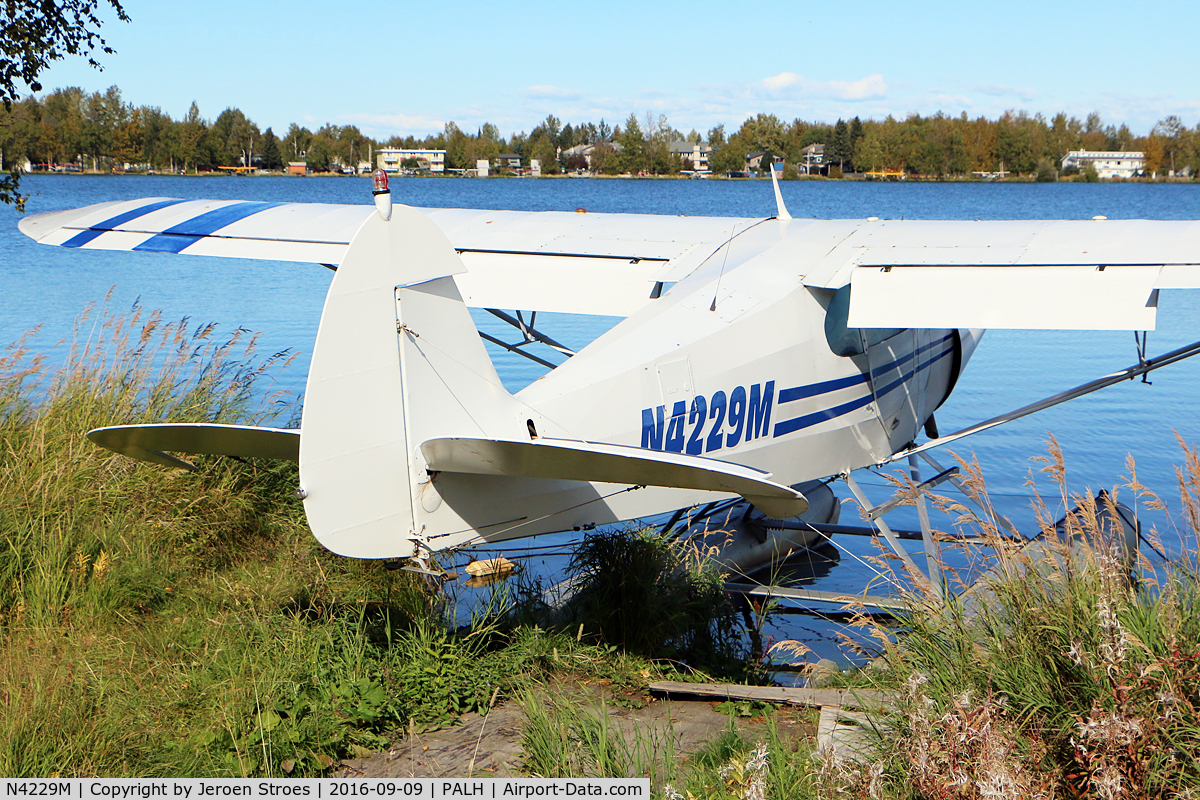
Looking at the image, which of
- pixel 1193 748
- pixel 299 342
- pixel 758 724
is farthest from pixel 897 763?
pixel 299 342

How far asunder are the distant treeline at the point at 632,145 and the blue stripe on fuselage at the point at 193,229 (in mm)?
76687

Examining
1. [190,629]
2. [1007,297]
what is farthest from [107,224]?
[1007,297]

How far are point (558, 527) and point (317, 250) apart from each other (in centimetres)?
376

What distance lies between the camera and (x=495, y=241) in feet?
23.4

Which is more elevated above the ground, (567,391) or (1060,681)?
(567,391)

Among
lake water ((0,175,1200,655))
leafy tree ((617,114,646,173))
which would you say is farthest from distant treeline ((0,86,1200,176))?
lake water ((0,175,1200,655))

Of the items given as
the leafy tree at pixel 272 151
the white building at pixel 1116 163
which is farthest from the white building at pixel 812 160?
the leafy tree at pixel 272 151

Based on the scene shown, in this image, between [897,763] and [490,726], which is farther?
[490,726]

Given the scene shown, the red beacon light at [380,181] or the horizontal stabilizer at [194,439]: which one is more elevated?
the red beacon light at [380,181]

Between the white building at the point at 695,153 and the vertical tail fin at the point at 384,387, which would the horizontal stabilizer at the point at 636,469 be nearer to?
the vertical tail fin at the point at 384,387

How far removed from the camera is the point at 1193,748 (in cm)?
233

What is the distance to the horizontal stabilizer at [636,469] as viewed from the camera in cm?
297

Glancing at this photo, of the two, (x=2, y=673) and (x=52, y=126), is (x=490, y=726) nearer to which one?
(x=2, y=673)

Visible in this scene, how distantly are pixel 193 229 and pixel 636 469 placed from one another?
533 centimetres
